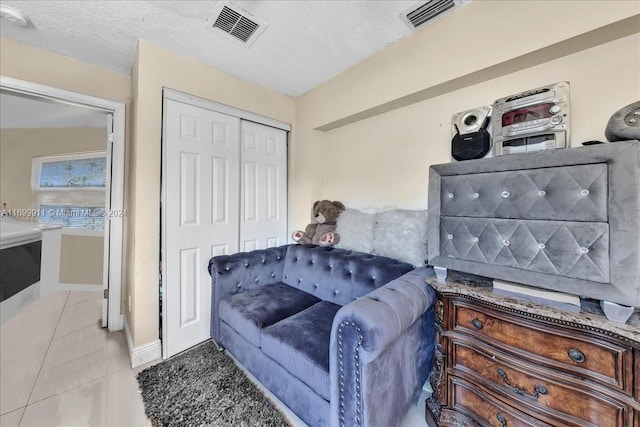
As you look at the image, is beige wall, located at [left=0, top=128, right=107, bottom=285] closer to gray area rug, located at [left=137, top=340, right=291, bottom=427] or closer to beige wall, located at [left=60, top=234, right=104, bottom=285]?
beige wall, located at [left=60, top=234, right=104, bottom=285]

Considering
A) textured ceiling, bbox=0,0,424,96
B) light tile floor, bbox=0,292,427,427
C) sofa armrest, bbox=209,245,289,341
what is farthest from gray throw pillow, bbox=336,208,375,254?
textured ceiling, bbox=0,0,424,96

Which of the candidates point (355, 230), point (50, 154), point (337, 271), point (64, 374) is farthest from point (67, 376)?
point (50, 154)

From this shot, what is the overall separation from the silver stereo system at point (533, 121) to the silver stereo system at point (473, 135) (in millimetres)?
86

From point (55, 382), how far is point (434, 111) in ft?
10.9

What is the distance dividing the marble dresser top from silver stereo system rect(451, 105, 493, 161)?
728 mm

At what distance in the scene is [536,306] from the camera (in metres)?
0.87

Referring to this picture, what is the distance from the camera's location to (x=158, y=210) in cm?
182

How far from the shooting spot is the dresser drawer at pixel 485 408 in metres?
0.92

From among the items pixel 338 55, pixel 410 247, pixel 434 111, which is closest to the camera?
pixel 410 247

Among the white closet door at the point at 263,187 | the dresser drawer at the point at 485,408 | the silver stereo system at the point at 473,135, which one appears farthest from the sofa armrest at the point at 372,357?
the white closet door at the point at 263,187

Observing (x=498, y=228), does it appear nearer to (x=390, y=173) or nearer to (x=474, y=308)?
(x=474, y=308)

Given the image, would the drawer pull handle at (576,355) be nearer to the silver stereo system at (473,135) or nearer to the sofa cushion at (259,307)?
the silver stereo system at (473,135)

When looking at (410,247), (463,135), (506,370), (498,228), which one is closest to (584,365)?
(506,370)

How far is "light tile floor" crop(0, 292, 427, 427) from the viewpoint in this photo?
1298 mm
